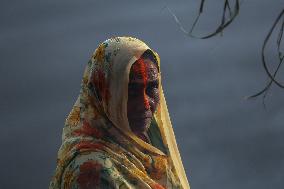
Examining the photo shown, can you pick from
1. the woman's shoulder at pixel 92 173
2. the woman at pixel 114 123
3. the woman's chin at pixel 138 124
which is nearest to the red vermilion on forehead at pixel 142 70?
the woman at pixel 114 123

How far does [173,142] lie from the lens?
383 centimetres

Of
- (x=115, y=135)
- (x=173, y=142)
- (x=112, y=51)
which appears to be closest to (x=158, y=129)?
(x=173, y=142)

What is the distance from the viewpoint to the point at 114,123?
10.4 ft

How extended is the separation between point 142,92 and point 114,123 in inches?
9.8

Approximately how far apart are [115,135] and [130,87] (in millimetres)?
324

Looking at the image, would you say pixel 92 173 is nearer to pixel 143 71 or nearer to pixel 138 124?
pixel 138 124

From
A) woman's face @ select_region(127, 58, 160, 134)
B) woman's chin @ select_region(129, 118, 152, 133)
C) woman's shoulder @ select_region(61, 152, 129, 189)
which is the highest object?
woman's face @ select_region(127, 58, 160, 134)

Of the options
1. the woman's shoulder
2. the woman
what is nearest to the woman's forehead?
the woman

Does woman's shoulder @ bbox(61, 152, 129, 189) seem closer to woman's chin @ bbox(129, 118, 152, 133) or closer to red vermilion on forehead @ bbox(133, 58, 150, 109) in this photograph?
woman's chin @ bbox(129, 118, 152, 133)

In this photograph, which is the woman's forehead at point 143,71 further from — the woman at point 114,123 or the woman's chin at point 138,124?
the woman's chin at point 138,124

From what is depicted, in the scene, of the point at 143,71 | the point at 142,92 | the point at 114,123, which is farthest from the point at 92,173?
the point at 143,71

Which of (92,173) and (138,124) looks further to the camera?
(138,124)

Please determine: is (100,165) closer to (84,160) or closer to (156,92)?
(84,160)

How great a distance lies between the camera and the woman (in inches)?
120
